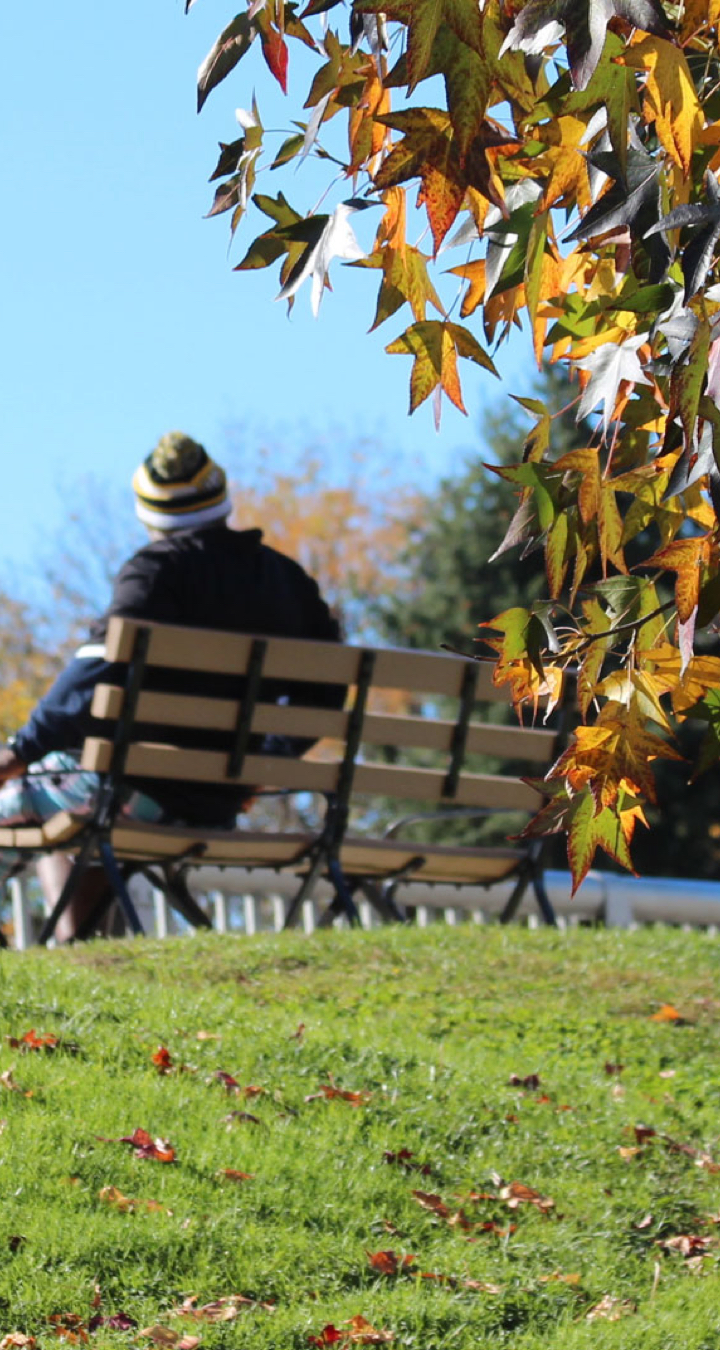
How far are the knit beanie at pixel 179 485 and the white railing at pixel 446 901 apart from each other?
86.7 inches

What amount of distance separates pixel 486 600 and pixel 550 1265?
2303cm

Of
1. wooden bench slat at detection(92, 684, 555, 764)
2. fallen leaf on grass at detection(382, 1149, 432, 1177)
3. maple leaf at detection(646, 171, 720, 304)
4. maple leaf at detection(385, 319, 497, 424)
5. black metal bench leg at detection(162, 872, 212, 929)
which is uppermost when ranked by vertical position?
maple leaf at detection(646, 171, 720, 304)

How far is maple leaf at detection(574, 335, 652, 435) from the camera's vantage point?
2125mm

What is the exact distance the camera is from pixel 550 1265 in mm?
3500

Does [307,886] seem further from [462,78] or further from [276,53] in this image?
[462,78]

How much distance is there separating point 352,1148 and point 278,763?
265 cm

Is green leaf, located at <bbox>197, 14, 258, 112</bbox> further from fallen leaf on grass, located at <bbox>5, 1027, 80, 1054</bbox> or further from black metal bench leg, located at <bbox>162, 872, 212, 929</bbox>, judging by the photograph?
black metal bench leg, located at <bbox>162, 872, 212, 929</bbox>

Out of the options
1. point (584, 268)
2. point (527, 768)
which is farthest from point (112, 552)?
point (584, 268)

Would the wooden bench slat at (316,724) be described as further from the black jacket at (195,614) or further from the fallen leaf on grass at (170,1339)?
the fallen leaf on grass at (170,1339)

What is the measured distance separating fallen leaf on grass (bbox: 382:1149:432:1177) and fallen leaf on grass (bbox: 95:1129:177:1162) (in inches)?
20.5

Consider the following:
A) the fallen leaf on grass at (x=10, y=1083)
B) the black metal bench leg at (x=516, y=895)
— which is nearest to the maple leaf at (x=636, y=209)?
the fallen leaf on grass at (x=10, y=1083)

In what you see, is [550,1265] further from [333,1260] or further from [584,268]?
[584,268]

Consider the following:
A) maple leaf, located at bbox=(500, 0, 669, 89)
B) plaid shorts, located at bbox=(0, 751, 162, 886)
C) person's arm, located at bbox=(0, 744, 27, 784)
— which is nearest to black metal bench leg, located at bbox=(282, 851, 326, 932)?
plaid shorts, located at bbox=(0, 751, 162, 886)

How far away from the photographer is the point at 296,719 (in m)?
6.40
